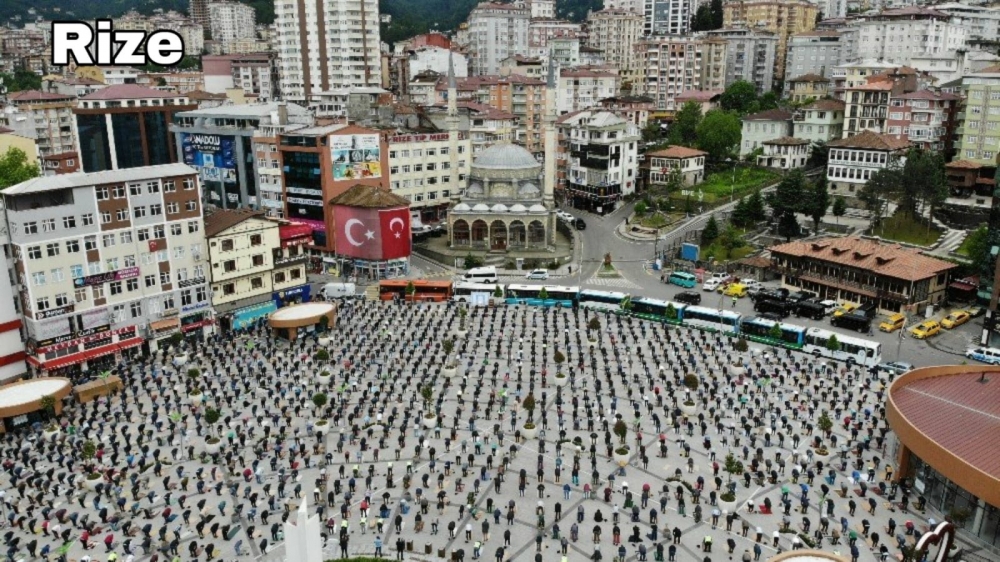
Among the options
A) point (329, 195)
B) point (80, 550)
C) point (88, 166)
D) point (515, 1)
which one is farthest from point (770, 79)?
point (80, 550)

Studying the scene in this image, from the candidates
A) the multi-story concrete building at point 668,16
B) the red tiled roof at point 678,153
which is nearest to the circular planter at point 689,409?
the red tiled roof at point 678,153

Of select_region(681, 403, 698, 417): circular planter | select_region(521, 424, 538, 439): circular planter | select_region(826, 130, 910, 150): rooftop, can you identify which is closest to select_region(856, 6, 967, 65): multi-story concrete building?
select_region(826, 130, 910, 150): rooftop

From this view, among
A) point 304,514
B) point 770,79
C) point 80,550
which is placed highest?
point 770,79

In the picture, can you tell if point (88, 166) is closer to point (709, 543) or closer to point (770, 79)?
point (709, 543)

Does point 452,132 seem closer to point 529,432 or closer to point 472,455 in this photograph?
point 529,432

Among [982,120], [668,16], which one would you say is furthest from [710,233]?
[668,16]

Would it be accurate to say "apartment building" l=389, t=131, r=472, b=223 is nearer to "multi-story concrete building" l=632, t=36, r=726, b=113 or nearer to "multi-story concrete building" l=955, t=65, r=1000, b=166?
"multi-story concrete building" l=632, t=36, r=726, b=113
